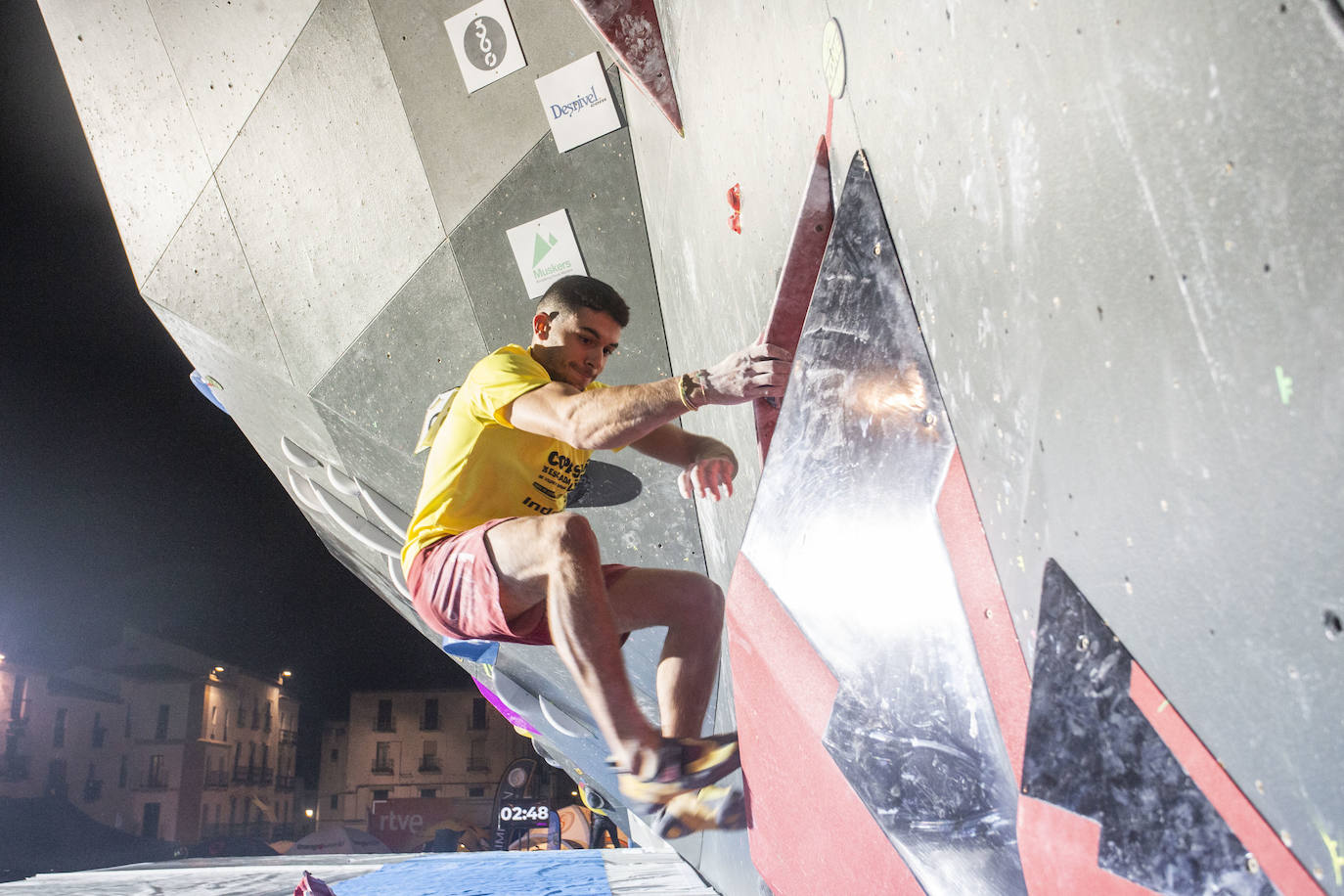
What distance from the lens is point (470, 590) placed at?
1.83 meters

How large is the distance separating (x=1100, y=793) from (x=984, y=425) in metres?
0.34

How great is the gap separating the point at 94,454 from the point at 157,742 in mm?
12636

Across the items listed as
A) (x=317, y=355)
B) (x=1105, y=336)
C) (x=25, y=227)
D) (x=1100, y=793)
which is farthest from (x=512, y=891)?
(x=25, y=227)

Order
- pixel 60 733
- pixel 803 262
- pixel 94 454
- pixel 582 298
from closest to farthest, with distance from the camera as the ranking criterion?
pixel 803 262 < pixel 582 298 < pixel 94 454 < pixel 60 733

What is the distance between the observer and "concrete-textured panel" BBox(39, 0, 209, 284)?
271 centimetres

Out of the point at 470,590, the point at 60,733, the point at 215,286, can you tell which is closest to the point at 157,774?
the point at 60,733

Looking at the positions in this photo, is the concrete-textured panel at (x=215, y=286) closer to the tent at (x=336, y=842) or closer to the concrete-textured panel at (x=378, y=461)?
the concrete-textured panel at (x=378, y=461)

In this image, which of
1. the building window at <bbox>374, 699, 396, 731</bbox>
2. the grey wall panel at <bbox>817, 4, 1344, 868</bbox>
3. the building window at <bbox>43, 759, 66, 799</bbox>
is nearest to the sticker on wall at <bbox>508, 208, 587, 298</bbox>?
the grey wall panel at <bbox>817, 4, 1344, 868</bbox>

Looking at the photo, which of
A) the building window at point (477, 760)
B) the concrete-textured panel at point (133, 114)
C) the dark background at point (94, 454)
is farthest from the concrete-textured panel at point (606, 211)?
the building window at point (477, 760)

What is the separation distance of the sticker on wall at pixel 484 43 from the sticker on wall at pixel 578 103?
107mm

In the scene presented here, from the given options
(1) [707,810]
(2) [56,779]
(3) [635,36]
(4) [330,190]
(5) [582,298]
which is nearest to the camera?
(1) [707,810]

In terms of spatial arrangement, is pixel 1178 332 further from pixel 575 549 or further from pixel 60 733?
pixel 60 733

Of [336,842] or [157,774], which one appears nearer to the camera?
[336,842]

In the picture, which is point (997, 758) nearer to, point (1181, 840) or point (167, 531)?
point (1181, 840)
